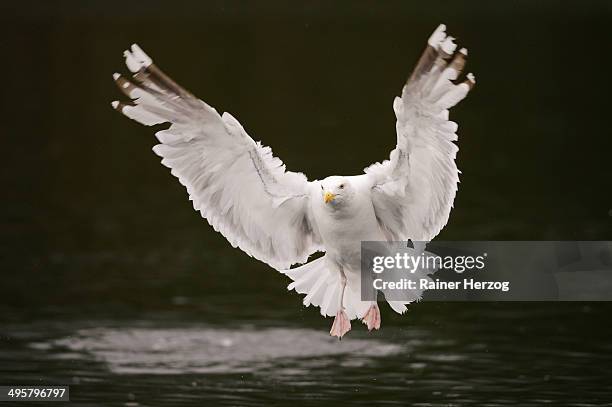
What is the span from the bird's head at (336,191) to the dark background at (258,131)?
4.09 m

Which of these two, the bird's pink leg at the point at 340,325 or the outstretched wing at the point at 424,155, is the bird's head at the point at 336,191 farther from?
the bird's pink leg at the point at 340,325

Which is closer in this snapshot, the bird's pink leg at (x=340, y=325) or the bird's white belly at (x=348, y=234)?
the bird's white belly at (x=348, y=234)

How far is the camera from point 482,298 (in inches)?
619

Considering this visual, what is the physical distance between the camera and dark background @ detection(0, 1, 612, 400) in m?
16.7

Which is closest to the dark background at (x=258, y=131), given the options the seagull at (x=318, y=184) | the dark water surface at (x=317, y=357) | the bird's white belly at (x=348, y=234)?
the dark water surface at (x=317, y=357)

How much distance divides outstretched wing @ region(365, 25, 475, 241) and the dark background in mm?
3367

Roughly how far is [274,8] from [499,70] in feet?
49.6

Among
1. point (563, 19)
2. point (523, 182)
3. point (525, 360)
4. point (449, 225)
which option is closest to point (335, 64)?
point (563, 19)

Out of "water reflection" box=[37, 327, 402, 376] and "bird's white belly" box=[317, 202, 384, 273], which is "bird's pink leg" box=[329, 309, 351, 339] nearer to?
"bird's white belly" box=[317, 202, 384, 273]

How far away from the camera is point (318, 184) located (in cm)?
1088

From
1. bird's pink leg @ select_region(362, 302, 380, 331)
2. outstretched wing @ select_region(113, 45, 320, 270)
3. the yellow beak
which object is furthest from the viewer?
bird's pink leg @ select_region(362, 302, 380, 331)

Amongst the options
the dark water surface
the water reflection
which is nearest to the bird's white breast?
the dark water surface

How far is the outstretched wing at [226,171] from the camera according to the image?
34.6 feet

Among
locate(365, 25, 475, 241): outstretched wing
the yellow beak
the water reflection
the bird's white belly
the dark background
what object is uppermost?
the dark background
